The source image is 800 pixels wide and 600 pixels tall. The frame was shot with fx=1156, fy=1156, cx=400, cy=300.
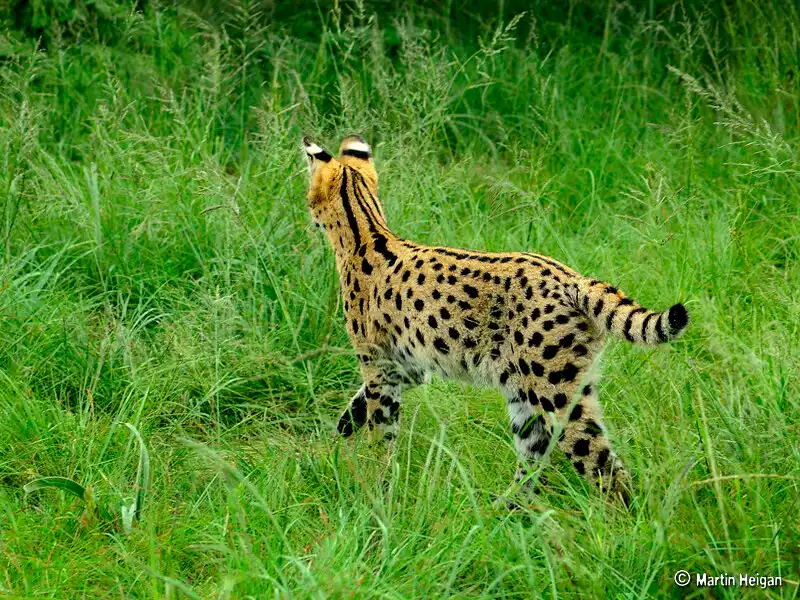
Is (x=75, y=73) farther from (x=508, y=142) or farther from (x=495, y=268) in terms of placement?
(x=495, y=268)

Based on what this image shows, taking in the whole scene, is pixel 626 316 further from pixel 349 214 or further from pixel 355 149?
pixel 355 149

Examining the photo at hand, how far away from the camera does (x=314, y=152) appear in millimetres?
4781

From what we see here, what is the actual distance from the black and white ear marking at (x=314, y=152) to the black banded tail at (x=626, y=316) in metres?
1.41

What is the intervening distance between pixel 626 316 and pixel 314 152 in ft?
5.47

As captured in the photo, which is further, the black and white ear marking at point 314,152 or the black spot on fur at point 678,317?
the black and white ear marking at point 314,152

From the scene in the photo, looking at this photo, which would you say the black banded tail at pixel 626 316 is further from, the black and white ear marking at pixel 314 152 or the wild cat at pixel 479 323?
the black and white ear marking at pixel 314 152

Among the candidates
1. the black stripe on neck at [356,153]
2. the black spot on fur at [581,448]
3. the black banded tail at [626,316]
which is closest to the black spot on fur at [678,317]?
the black banded tail at [626,316]

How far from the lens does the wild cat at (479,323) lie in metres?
3.77

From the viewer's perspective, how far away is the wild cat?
12.4 ft

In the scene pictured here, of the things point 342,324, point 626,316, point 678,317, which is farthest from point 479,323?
point 342,324

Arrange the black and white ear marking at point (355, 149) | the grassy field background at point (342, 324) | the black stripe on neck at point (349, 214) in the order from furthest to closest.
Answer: the black and white ear marking at point (355, 149) < the black stripe on neck at point (349, 214) < the grassy field background at point (342, 324)

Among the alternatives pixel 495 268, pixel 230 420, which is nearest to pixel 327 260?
pixel 230 420

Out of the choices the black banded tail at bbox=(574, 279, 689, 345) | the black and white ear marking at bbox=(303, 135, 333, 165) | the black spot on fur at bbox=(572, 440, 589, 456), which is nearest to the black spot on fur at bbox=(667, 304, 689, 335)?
the black banded tail at bbox=(574, 279, 689, 345)

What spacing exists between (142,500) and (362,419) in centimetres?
120
